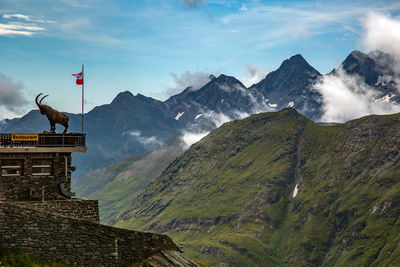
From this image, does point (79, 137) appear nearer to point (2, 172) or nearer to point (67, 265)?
point (2, 172)

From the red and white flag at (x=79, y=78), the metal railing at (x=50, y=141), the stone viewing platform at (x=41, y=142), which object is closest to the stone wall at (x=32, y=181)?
the stone viewing platform at (x=41, y=142)

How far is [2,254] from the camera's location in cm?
3962

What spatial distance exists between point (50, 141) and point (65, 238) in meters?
14.8

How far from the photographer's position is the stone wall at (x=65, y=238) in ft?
134

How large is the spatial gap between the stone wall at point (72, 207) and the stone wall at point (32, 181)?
1.64m

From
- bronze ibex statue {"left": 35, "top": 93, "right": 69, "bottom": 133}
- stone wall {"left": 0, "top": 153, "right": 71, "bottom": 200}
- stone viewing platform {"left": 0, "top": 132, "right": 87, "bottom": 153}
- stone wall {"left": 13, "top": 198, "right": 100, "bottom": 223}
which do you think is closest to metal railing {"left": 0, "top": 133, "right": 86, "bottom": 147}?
stone viewing platform {"left": 0, "top": 132, "right": 87, "bottom": 153}

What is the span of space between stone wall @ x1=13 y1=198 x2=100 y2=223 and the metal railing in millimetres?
5941

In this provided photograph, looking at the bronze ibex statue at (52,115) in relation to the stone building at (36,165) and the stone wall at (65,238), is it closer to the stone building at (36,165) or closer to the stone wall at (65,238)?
the stone building at (36,165)

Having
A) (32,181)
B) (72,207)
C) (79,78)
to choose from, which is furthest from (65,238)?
(79,78)

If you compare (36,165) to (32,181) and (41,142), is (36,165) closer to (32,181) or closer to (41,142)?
(32,181)

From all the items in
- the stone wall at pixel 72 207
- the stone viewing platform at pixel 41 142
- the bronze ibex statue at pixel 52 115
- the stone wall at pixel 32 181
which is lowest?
the stone wall at pixel 72 207

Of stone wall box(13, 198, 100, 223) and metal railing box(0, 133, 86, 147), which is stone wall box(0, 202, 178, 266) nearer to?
stone wall box(13, 198, 100, 223)

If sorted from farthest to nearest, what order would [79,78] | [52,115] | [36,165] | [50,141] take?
[79,78] < [52,115] < [50,141] < [36,165]

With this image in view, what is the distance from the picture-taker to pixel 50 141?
54938 mm
